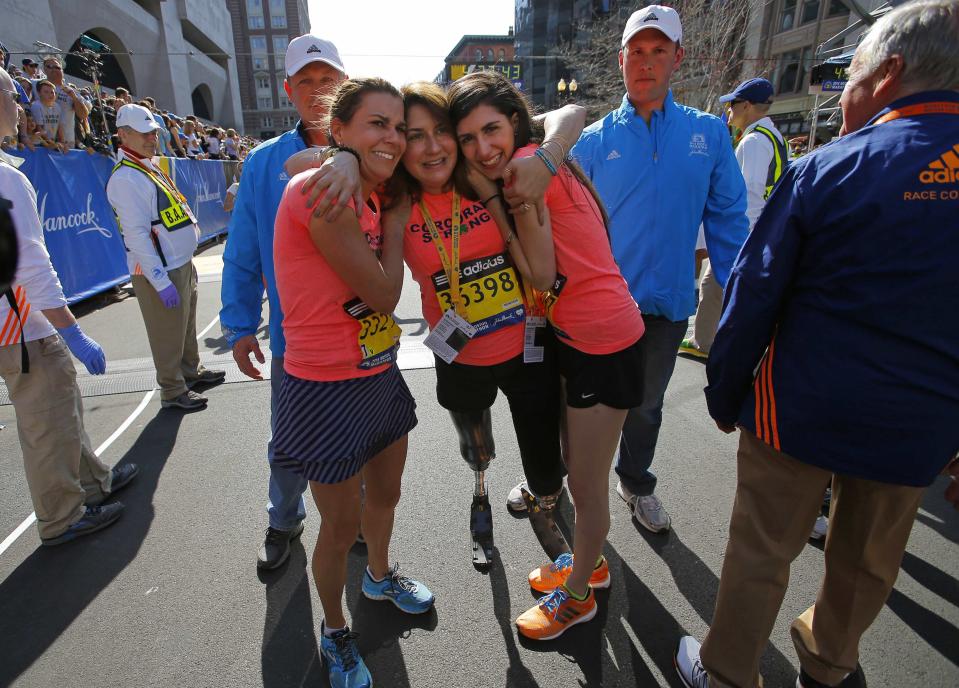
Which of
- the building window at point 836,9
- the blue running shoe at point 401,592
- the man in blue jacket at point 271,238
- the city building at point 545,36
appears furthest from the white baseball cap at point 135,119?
the city building at point 545,36

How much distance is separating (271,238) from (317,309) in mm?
912

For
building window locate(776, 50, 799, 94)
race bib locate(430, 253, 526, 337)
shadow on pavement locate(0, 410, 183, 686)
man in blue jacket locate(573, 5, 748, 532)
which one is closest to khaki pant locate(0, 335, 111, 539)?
shadow on pavement locate(0, 410, 183, 686)

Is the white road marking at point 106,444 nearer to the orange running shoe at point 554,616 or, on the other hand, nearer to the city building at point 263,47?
the orange running shoe at point 554,616

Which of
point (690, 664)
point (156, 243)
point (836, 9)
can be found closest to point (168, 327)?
point (156, 243)

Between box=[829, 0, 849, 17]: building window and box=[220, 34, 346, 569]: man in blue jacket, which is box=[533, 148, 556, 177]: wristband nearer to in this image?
box=[220, 34, 346, 569]: man in blue jacket

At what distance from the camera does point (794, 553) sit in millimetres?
1627

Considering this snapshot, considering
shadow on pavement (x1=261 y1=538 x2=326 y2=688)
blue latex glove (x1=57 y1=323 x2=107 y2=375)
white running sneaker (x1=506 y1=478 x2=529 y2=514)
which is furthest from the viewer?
white running sneaker (x1=506 y1=478 x2=529 y2=514)

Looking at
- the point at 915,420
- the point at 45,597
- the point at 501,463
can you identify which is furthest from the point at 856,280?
the point at 45,597

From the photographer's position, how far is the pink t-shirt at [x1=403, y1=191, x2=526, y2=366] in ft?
6.31

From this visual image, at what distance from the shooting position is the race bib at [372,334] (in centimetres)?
171

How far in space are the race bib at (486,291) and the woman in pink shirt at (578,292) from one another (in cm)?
16

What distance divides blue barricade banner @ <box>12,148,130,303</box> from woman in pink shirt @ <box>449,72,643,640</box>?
6.74 meters

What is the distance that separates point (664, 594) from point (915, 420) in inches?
55.3

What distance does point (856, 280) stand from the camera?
4.47 ft
